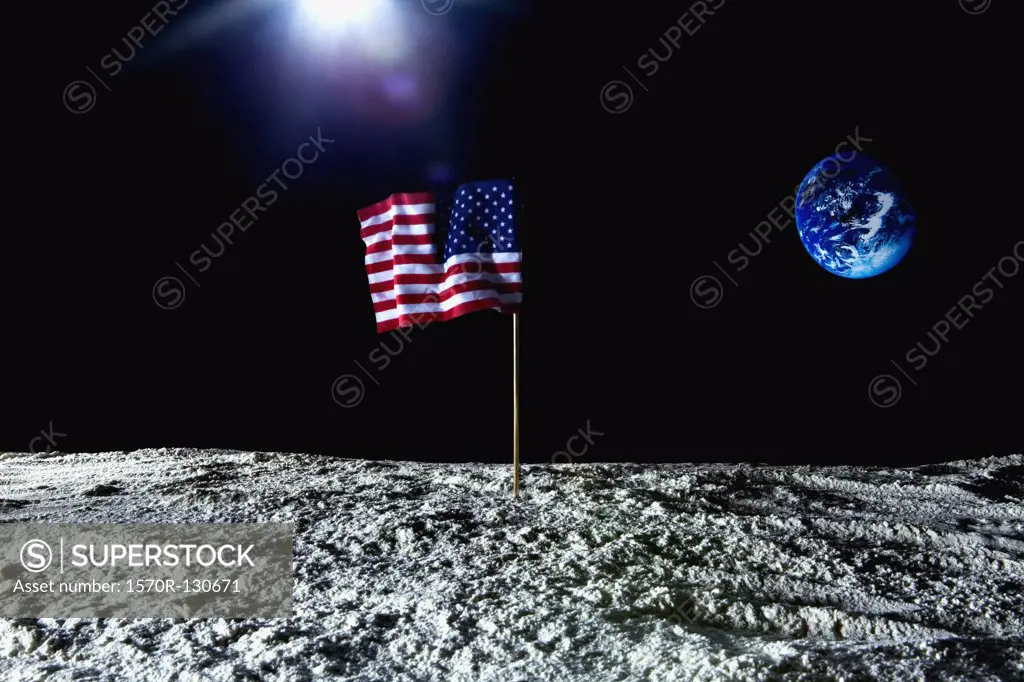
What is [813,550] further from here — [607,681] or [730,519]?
[607,681]

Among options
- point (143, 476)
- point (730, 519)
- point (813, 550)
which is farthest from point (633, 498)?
point (143, 476)

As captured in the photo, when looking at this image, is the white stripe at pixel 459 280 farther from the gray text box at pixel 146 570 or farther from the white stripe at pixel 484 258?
the gray text box at pixel 146 570

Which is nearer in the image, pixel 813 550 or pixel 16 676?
pixel 16 676

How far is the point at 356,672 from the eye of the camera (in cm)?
437

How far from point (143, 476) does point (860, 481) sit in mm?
8562

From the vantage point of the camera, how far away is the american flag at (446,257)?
23.2 feet

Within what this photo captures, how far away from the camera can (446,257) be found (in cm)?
716

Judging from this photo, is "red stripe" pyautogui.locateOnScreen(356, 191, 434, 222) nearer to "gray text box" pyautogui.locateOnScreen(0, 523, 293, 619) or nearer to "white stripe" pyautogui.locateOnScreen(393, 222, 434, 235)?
"white stripe" pyautogui.locateOnScreen(393, 222, 434, 235)

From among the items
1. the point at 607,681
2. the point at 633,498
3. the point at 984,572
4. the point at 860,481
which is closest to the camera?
the point at 607,681

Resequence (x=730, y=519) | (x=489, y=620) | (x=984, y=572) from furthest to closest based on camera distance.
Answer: (x=730, y=519) < (x=984, y=572) < (x=489, y=620)

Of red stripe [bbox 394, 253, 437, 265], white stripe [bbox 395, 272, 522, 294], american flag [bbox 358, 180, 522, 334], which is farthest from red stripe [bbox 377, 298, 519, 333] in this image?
red stripe [bbox 394, 253, 437, 265]

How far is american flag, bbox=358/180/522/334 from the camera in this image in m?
7.06

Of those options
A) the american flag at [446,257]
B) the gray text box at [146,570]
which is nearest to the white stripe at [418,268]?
the american flag at [446,257]

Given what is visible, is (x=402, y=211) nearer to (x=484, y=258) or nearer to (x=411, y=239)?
(x=411, y=239)
